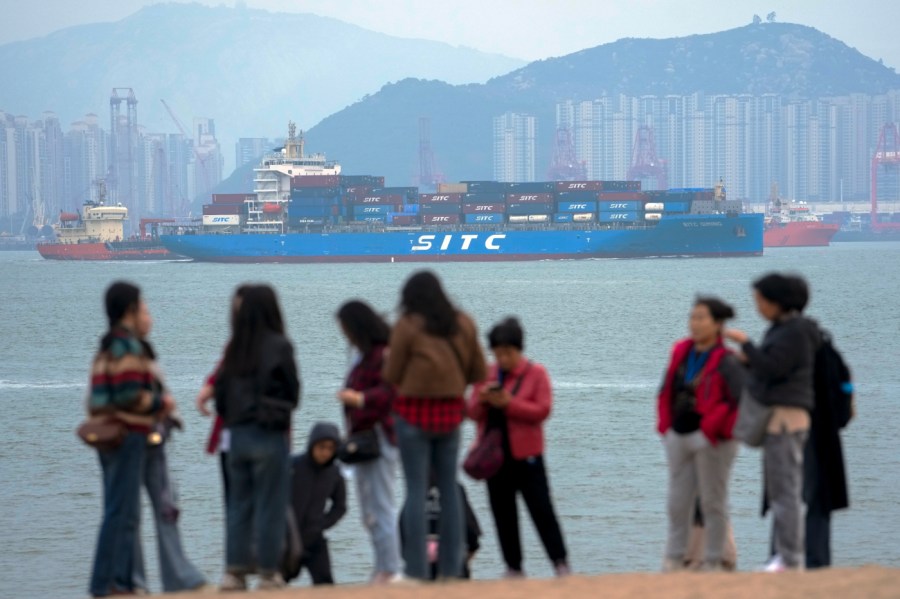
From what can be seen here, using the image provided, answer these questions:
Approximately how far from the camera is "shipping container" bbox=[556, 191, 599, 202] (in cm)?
7844

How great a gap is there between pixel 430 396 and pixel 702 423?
1.15 metres

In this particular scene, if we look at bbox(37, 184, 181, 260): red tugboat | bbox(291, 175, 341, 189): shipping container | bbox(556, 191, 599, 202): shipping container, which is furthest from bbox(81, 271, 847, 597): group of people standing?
bbox(37, 184, 181, 260): red tugboat

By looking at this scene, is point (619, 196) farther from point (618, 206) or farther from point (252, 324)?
point (252, 324)

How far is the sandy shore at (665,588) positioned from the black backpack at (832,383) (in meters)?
0.68

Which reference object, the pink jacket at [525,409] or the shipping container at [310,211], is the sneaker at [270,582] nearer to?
the pink jacket at [525,409]

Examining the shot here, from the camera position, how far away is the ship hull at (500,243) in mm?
77562

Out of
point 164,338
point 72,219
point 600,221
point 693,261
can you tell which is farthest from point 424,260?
point 164,338

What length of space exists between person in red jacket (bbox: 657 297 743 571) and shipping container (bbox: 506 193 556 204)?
71288mm

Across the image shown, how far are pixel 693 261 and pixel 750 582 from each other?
84.5 meters

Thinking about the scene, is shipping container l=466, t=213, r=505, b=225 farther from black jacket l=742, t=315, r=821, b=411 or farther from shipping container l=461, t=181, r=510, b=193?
black jacket l=742, t=315, r=821, b=411

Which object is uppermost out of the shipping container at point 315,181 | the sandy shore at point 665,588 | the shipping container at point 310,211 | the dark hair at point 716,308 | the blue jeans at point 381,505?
the shipping container at point 315,181

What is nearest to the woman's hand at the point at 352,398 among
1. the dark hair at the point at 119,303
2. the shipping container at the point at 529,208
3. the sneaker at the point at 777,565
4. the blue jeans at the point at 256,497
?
the blue jeans at the point at 256,497

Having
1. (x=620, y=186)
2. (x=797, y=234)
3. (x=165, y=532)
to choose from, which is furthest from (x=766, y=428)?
(x=797, y=234)

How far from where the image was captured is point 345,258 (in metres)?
81.0
